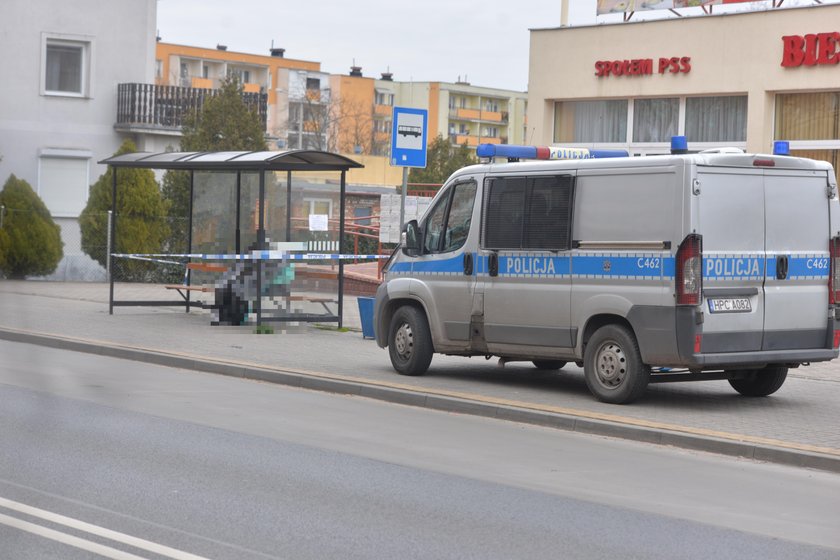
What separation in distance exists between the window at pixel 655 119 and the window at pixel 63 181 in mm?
15613

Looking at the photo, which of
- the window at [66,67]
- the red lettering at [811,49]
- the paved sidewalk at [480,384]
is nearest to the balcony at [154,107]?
the window at [66,67]

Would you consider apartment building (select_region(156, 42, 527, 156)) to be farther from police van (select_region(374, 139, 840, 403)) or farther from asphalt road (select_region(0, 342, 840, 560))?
asphalt road (select_region(0, 342, 840, 560))

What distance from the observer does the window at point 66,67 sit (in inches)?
1344

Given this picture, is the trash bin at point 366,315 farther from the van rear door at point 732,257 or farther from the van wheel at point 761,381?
the van rear door at point 732,257

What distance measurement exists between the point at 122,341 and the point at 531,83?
40.0ft

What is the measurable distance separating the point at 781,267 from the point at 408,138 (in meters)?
7.01

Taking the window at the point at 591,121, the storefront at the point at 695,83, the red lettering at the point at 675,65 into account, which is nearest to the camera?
the storefront at the point at 695,83

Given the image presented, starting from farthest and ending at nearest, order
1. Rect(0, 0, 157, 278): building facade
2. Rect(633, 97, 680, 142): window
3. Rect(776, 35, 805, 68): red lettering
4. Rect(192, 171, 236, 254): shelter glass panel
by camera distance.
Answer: Rect(0, 0, 157, 278): building facade < Rect(633, 97, 680, 142): window < Rect(776, 35, 805, 68): red lettering < Rect(192, 171, 236, 254): shelter glass panel

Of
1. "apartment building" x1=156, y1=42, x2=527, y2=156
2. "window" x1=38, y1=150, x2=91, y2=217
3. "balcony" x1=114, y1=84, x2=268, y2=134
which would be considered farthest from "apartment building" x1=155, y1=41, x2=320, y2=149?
"window" x1=38, y1=150, x2=91, y2=217

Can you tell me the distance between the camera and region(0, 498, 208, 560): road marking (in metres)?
6.46

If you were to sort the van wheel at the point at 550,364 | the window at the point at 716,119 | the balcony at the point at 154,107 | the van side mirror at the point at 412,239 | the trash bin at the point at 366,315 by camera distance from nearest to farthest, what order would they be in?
the van side mirror at the point at 412,239, the van wheel at the point at 550,364, the trash bin at the point at 366,315, the window at the point at 716,119, the balcony at the point at 154,107

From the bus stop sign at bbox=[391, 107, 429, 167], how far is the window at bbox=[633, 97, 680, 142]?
25.3ft

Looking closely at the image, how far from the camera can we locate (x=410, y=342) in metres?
14.5

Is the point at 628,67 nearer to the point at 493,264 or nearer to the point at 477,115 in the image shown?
the point at 493,264
